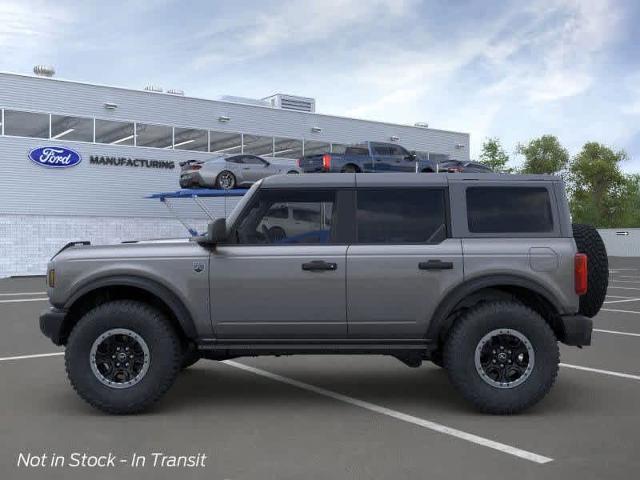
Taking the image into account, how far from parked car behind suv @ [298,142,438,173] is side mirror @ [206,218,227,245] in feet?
53.3

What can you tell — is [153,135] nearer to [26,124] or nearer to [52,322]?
[26,124]

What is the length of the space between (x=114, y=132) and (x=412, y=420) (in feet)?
97.6

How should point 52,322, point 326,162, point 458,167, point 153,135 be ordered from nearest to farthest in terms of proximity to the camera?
point 52,322
point 326,162
point 458,167
point 153,135

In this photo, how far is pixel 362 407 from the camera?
623 centimetres

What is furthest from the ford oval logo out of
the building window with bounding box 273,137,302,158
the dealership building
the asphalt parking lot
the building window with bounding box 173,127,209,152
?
the asphalt parking lot

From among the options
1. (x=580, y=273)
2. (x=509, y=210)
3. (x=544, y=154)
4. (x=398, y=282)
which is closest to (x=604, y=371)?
(x=580, y=273)

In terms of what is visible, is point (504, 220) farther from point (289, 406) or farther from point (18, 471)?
point (18, 471)

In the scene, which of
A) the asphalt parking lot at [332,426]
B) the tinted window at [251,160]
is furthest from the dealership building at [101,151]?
the asphalt parking lot at [332,426]

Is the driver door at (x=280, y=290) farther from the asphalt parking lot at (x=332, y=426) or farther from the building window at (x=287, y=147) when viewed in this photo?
A: the building window at (x=287, y=147)

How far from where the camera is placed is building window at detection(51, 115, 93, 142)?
31609 mm

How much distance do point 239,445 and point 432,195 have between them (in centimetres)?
264

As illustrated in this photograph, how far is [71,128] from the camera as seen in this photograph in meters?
32.0

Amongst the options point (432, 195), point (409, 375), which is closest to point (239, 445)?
point (432, 195)

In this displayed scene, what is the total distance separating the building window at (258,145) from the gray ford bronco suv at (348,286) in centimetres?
3087
